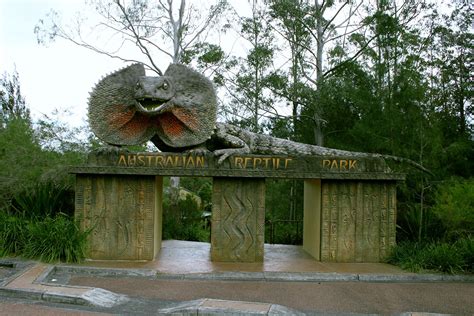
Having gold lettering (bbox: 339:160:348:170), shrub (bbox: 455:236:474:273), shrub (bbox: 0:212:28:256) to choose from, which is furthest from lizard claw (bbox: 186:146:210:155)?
shrub (bbox: 455:236:474:273)

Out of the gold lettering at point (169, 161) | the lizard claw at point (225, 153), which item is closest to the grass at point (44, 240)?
the gold lettering at point (169, 161)

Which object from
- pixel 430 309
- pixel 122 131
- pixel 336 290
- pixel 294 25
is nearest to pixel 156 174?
pixel 122 131

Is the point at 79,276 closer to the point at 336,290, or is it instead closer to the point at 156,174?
the point at 156,174

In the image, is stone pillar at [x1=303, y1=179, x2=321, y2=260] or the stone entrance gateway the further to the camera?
stone pillar at [x1=303, y1=179, x2=321, y2=260]

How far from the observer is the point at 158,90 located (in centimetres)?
823

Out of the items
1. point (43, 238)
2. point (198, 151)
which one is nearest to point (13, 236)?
point (43, 238)

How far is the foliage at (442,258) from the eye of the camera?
7.69 metres

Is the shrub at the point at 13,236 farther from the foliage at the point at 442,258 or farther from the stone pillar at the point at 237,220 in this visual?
the foliage at the point at 442,258

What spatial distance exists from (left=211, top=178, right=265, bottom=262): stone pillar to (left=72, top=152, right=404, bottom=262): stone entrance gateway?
2 cm

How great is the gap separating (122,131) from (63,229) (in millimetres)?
1986

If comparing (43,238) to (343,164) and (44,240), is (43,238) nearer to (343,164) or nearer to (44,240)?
(44,240)

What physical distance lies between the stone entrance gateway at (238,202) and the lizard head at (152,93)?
0.82 m

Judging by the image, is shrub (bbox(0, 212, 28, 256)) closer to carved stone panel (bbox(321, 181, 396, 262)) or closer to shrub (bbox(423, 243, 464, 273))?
carved stone panel (bbox(321, 181, 396, 262))

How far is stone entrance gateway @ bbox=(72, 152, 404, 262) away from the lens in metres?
8.20
